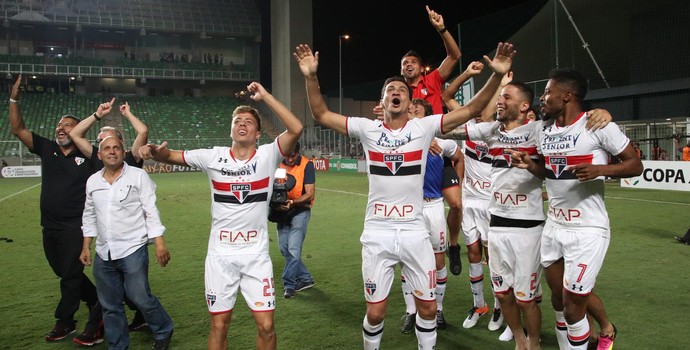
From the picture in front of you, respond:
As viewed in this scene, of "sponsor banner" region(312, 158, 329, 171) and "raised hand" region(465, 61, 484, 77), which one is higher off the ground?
"raised hand" region(465, 61, 484, 77)

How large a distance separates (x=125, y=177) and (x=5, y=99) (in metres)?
54.6

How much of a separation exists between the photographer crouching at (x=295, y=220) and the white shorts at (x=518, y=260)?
333 centimetres

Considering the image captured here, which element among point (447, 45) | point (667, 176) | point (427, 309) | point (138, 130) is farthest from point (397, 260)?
point (667, 176)

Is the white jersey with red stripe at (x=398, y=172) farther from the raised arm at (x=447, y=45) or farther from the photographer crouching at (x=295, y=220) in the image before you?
the photographer crouching at (x=295, y=220)

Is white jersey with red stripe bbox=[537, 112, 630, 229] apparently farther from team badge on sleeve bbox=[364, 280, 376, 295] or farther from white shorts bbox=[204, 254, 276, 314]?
white shorts bbox=[204, 254, 276, 314]

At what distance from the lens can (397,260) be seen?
464 centimetres

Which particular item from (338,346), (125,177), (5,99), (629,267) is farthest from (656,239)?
(5,99)

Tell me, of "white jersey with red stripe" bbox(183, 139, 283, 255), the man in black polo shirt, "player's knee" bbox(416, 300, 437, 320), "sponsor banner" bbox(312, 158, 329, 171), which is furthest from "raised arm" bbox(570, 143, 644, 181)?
"sponsor banner" bbox(312, 158, 329, 171)

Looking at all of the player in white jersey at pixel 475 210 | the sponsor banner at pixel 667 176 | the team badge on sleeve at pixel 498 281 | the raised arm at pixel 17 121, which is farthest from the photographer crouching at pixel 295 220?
the sponsor banner at pixel 667 176

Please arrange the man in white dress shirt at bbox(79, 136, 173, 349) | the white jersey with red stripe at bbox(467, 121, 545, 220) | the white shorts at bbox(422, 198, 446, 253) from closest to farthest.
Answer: the white jersey with red stripe at bbox(467, 121, 545, 220)
the man in white dress shirt at bbox(79, 136, 173, 349)
the white shorts at bbox(422, 198, 446, 253)

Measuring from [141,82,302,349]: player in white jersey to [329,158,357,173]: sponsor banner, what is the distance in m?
33.4

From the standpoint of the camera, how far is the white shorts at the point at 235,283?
4.48 meters

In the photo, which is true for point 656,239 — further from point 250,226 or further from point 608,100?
point 608,100

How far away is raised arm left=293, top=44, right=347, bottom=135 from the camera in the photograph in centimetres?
480
